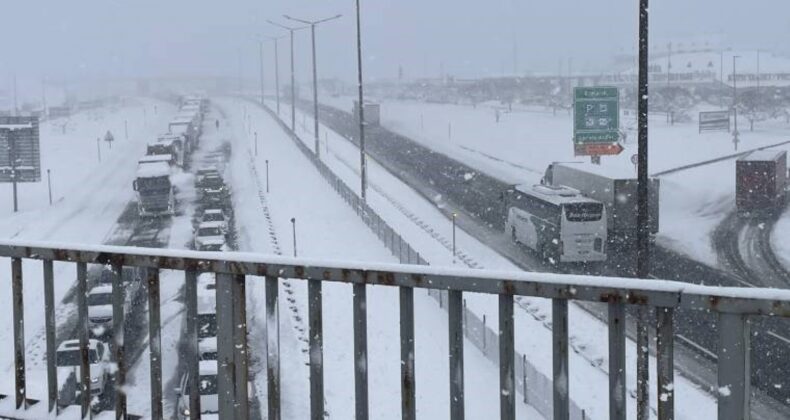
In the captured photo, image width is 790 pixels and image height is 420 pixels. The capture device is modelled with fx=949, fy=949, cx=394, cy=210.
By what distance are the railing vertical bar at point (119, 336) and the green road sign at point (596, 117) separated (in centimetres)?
4727

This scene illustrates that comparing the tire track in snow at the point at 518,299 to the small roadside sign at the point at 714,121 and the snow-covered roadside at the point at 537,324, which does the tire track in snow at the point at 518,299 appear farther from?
the small roadside sign at the point at 714,121

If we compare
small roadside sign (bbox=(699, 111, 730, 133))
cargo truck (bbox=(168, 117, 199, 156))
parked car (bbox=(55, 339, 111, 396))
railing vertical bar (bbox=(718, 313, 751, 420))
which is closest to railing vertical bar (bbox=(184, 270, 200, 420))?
railing vertical bar (bbox=(718, 313, 751, 420))

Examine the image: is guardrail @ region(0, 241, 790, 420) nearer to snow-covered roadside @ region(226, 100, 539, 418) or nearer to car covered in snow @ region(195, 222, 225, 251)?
snow-covered roadside @ region(226, 100, 539, 418)

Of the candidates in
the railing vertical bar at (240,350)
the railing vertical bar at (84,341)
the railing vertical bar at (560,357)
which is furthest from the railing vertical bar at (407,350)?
the railing vertical bar at (84,341)

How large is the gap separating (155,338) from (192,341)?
0.25 meters

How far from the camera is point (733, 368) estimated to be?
14.6 ft

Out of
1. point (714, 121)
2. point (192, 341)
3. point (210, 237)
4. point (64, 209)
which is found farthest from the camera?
point (714, 121)

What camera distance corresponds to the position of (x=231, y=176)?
228 feet

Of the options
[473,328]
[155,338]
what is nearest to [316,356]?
[155,338]

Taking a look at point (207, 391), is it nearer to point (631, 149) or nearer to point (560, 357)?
point (560, 357)

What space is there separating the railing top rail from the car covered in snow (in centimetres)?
3377

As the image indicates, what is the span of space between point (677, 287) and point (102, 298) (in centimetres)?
2760

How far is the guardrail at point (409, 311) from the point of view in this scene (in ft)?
14.5

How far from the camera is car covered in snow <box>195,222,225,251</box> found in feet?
133
